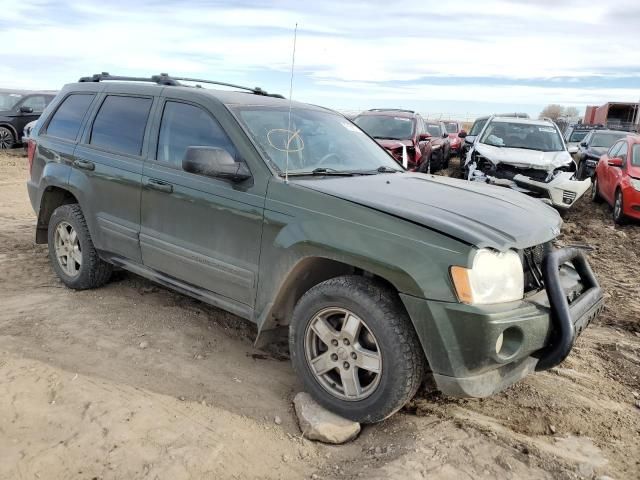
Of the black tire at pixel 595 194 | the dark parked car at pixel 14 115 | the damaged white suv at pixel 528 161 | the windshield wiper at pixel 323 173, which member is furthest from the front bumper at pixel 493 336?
the dark parked car at pixel 14 115

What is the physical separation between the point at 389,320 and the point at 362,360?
1.02 feet

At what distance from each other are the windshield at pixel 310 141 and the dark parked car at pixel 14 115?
1462 centimetres

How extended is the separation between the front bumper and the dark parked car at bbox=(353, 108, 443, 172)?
748 centimetres

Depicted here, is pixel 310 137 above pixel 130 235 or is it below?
above

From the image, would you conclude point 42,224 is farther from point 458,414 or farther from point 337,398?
point 458,414

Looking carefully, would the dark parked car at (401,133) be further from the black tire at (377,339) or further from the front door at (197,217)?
the black tire at (377,339)

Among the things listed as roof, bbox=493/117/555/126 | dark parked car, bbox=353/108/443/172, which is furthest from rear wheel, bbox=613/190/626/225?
dark parked car, bbox=353/108/443/172

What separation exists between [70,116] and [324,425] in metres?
3.64

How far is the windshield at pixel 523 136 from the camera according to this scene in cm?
1095

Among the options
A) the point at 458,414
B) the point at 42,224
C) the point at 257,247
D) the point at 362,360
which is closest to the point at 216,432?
the point at 362,360

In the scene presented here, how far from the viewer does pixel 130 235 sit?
4.30 m

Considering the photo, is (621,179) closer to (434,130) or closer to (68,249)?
(68,249)

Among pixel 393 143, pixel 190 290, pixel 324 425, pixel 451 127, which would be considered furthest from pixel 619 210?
pixel 451 127

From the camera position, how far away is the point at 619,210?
958 centimetres
